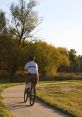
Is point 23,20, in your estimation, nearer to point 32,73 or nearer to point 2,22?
point 2,22

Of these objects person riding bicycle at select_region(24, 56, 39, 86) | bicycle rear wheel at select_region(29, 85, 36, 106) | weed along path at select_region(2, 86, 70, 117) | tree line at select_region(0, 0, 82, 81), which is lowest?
weed along path at select_region(2, 86, 70, 117)

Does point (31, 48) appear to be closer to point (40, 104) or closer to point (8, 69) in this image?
point (8, 69)

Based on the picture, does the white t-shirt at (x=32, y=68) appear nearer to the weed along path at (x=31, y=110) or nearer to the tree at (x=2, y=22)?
the weed along path at (x=31, y=110)

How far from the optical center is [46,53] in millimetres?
74625

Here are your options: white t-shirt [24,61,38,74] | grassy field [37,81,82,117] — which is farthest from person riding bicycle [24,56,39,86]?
grassy field [37,81,82,117]

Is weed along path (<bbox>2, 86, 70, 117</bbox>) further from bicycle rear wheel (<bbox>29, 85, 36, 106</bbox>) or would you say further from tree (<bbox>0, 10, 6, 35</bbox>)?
tree (<bbox>0, 10, 6, 35</bbox>)

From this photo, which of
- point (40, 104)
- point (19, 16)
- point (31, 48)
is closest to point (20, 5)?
point (19, 16)

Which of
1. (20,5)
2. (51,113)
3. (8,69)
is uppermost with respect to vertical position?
(20,5)

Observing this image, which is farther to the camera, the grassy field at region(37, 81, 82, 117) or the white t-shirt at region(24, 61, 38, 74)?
the white t-shirt at region(24, 61, 38, 74)

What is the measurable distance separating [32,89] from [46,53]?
5520cm

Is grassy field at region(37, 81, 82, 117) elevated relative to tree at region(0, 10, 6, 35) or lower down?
lower down

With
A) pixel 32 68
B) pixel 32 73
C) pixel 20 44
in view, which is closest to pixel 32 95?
pixel 32 73

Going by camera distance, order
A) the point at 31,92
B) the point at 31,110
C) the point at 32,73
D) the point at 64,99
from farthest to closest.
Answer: the point at 64,99, the point at 31,92, the point at 32,73, the point at 31,110

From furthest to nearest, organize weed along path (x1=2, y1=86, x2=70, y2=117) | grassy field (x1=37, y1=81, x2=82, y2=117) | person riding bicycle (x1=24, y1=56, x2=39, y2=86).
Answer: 1. person riding bicycle (x1=24, y1=56, x2=39, y2=86)
2. grassy field (x1=37, y1=81, x2=82, y2=117)
3. weed along path (x1=2, y1=86, x2=70, y2=117)
